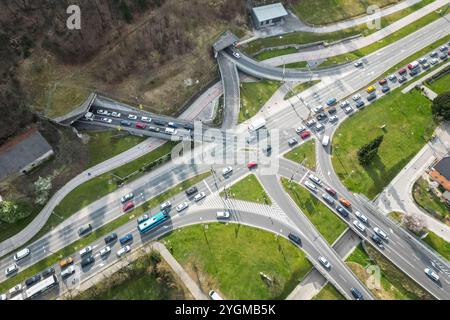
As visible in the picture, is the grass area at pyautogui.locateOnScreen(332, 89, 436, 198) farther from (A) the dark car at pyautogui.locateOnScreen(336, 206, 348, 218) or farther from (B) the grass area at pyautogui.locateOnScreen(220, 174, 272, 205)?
(B) the grass area at pyautogui.locateOnScreen(220, 174, 272, 205)

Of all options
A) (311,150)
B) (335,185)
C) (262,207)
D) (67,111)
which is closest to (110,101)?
(67,111)

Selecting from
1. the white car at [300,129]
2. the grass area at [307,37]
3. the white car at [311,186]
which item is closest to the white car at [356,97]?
the white car at [300,129]

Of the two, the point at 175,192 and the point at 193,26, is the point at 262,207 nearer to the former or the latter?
the point at 175,192

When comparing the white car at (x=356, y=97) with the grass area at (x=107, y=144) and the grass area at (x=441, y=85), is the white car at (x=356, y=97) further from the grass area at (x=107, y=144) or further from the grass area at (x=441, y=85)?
the grass area at (x=107, y=144)

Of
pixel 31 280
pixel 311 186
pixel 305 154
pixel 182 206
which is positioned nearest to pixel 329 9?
pixel 305 154

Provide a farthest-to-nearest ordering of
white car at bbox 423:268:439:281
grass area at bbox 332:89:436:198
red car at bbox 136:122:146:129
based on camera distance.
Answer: red car at bbox 136:122:146:129, grass area at bbox 332:89:436:198, white car at bbox 423:268:439:281

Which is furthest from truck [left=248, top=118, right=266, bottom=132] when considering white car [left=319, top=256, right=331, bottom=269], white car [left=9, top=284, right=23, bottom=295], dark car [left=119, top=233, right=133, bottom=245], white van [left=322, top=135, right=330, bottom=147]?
white car [left=9, top=284, right=23, bottom=295]

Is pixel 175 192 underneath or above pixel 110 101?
underneath
